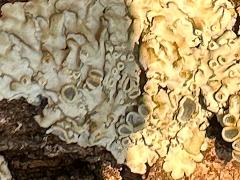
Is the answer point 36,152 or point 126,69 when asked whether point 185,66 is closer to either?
point 126,69

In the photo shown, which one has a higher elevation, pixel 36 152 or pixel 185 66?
pixel 185 66

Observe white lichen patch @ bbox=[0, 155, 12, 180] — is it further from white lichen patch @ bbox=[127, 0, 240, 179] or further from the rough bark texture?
white lichen patch @ bbox=[127, 0, 240, 179]

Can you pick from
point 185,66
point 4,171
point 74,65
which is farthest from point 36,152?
point 185,66

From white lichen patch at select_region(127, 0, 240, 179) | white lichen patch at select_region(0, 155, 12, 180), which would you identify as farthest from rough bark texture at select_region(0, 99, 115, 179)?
white lichen patch at select_region(127, 0, 240, 179)

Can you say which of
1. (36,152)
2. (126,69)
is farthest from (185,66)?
(36,152)

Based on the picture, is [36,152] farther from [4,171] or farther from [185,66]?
[185,66]

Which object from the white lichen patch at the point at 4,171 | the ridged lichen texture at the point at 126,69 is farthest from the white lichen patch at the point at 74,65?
the white lichen patch at the point at 4,171

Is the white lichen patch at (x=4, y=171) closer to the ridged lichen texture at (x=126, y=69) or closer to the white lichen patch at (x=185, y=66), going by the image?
the ridged lichen texture at (x=126, y=69)
